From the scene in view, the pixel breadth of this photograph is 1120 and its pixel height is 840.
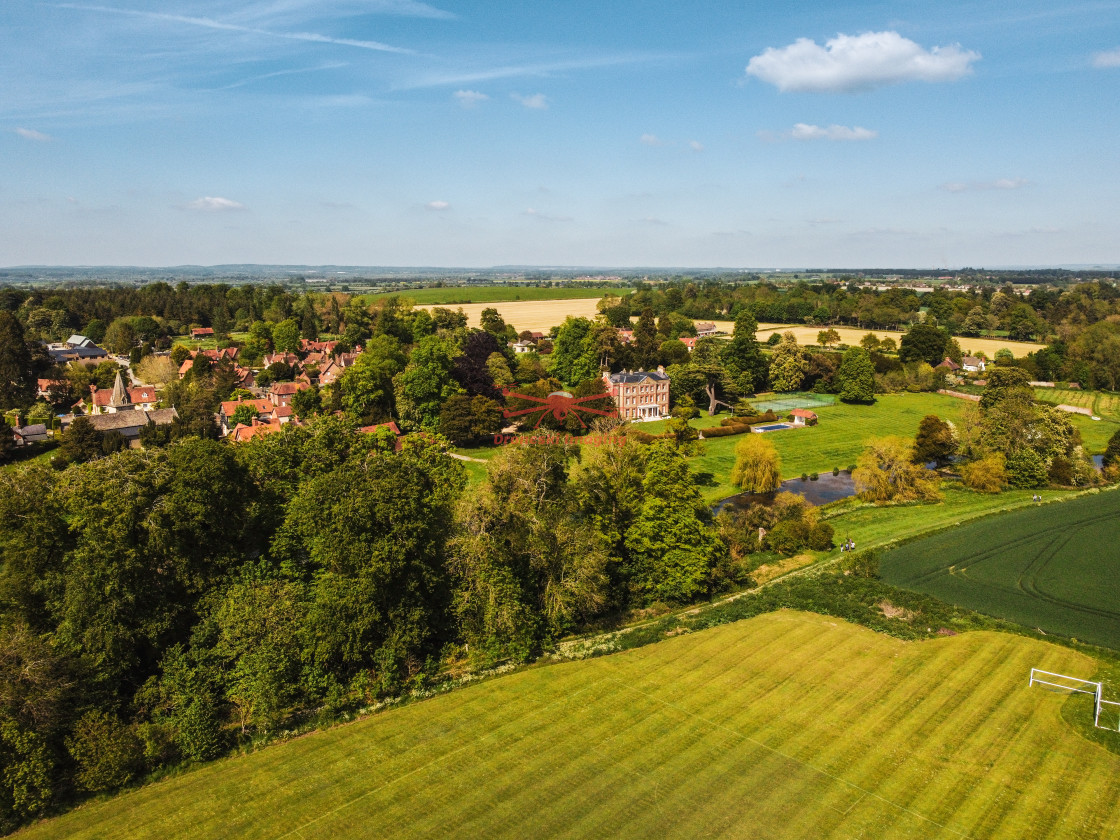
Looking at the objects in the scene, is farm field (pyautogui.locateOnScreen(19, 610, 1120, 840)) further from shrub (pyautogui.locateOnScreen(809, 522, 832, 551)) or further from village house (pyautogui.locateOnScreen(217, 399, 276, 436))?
village house (pyautogui.locateOnScreen(217, 399, 276, 436))

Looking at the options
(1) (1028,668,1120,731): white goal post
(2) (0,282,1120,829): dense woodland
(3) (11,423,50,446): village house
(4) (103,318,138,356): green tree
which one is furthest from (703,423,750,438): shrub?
(4) (103,318,138,356): green tree

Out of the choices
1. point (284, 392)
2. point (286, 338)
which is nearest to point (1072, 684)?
point (284, 392)

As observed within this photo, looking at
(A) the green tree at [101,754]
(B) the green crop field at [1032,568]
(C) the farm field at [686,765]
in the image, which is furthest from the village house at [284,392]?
(B) the green crop field at [1032,568]

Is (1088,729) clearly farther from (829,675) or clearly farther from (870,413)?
(870,413)

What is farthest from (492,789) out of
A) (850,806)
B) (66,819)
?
(66,819)

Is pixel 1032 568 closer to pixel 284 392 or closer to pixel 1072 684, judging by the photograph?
pixel 1072 684

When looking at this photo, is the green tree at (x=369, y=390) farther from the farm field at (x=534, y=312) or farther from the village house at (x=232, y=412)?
the farm field at (x=534, y=312)
